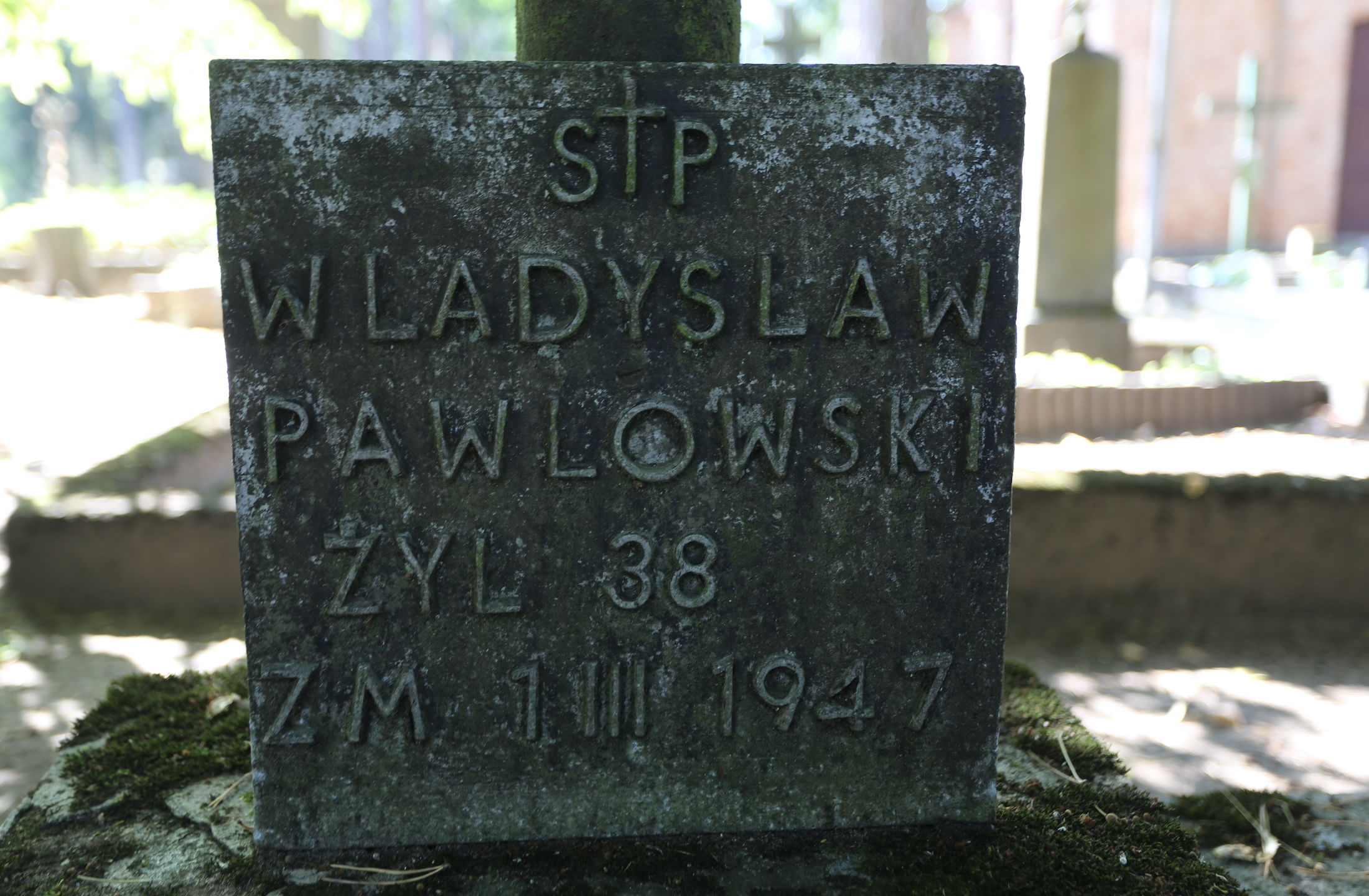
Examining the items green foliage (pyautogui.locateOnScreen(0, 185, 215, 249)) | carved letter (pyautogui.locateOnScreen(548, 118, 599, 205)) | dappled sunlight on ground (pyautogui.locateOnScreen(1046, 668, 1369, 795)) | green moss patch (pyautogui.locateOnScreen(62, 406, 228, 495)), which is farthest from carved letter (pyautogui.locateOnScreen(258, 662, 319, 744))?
green foliage (pyautogui.locateOnScreen(0, 185, 215, 249))

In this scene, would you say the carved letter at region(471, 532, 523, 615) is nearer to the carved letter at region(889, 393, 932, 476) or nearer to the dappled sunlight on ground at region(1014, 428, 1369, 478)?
the carved letter at region(889, 393, 932, 476)

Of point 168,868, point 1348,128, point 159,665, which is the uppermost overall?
point 1348,128

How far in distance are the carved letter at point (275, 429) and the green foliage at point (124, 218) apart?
53.4 feet

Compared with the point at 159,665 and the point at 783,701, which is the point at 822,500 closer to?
the point at 783,701

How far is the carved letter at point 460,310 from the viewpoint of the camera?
1.65 meters

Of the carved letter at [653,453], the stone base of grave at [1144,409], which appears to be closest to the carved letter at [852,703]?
the carved letter at [653,453]

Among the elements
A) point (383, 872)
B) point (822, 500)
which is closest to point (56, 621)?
point (383, 872)

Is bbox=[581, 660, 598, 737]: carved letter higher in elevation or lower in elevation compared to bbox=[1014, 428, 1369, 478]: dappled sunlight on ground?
higher

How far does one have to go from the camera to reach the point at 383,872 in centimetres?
174

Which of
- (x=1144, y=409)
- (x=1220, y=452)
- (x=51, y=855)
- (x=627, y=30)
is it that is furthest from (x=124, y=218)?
(x=627, y=30)

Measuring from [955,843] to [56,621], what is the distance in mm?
3835

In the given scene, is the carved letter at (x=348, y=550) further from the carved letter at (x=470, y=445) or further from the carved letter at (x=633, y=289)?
the carved letter at (x=633, y=289)

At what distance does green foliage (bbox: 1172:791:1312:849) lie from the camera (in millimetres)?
2268

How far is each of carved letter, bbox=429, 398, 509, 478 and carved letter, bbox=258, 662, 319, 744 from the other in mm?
409
